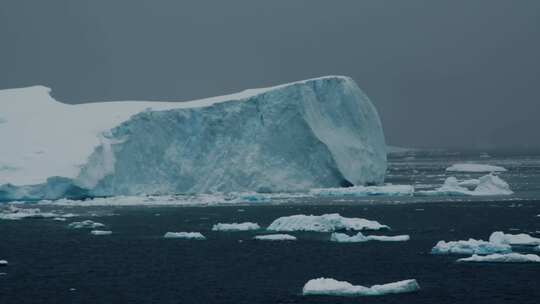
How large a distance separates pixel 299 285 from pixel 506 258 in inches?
197

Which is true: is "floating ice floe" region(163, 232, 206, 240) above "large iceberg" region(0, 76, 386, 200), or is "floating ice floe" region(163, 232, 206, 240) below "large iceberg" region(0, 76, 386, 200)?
below

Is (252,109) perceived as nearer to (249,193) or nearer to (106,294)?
(249,193)

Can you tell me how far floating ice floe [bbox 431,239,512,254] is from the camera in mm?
21750

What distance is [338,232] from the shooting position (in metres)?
26.9

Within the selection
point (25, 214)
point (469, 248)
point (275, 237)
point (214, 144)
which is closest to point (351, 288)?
point (469, 248)

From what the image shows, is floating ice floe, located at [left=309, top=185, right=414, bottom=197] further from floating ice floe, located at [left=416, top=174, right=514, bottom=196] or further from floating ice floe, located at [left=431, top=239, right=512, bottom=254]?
floating ice floe, located at [left=431, top=239, right=512, bottom=254]

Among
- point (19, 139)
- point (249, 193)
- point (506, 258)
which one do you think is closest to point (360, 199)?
point (249, 193)

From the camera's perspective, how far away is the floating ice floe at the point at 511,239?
2247cm

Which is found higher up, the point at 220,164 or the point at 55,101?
the point at 55,101

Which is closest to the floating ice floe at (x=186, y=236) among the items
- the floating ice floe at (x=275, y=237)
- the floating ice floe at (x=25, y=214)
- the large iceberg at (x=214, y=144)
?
the floating ice floe at (x=275, y=237)

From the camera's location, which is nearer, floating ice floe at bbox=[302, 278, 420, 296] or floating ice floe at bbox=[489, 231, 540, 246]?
floating ice floe at bbox=[302, 278, 420, 296]

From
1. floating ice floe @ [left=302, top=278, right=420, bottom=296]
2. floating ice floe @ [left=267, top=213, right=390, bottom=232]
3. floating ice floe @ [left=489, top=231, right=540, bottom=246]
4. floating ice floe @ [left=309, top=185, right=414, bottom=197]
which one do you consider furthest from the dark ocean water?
floating ice floe @ [left=309, top=185, right=414, bottom=197]

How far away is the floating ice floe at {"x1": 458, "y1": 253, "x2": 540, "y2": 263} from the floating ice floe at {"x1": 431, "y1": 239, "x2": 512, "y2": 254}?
0.50 m

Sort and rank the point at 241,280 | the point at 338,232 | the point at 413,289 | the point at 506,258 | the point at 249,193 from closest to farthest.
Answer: the point at 413,289, the point at 241,280, the point at 506,258, the point at 338,232, the point at 249,193
